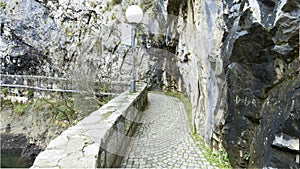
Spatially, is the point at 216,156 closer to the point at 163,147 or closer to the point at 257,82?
the point at 163,147

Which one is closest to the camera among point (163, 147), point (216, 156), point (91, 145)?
point (91, 145)

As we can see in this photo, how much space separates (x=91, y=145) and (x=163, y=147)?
66.9 inches

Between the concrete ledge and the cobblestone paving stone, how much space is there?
28 centimetres

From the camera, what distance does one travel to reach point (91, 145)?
6.54 ft

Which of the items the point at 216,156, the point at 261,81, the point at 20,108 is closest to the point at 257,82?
the point at 261,81

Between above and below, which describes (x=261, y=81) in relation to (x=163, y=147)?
above

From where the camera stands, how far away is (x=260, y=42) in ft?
6.59

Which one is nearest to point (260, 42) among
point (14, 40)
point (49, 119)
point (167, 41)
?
point (167, 41)

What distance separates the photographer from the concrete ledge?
172 centimetres

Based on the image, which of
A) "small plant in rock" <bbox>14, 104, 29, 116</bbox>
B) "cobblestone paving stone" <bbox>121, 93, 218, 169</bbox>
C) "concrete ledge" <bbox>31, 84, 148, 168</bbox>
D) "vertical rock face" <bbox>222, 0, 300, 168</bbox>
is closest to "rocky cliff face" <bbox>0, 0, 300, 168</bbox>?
"vertical rock face" <bbox>222, 0, 300, 168</bbox>

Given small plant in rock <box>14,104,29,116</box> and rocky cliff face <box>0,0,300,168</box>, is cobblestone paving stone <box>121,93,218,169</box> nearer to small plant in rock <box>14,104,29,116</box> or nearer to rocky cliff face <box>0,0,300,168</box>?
rocky cliff face <box>0,0,300,168</box>

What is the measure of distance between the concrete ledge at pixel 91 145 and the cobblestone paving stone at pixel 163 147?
11.0 inches

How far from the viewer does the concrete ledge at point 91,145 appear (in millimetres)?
1725

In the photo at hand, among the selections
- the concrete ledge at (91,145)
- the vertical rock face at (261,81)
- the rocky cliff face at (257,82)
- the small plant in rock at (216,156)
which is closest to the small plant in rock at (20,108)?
the concrete ledge at (91,145)
